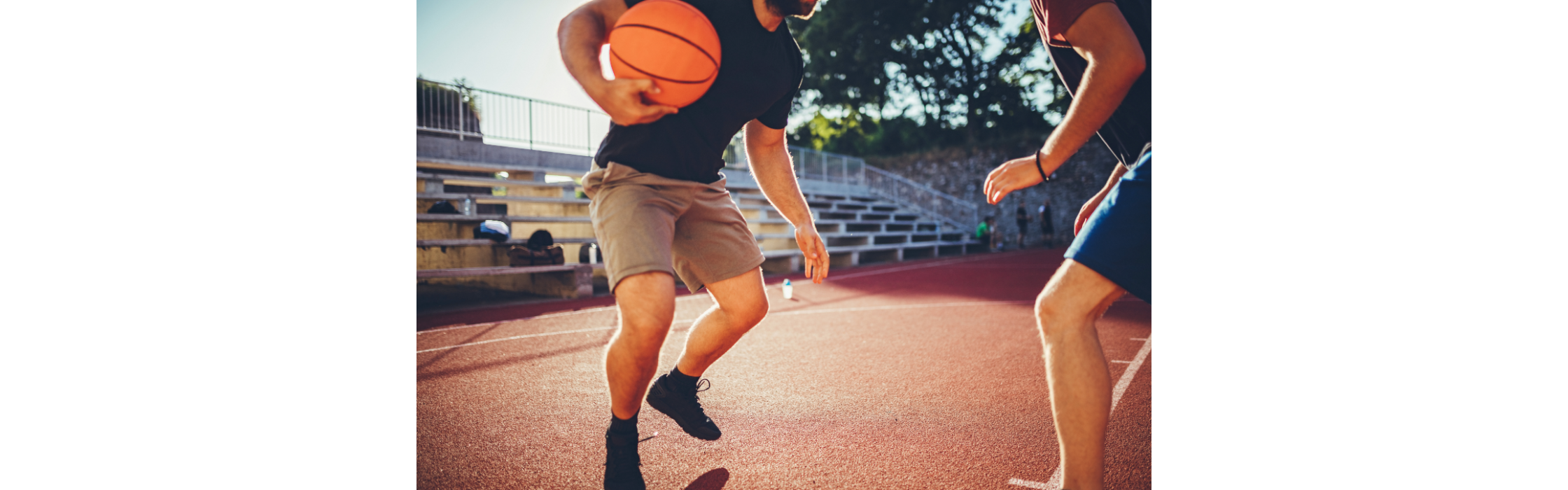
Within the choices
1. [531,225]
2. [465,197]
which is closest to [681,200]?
[465,197]

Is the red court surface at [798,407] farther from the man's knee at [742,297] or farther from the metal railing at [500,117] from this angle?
the metal railing at [500,117]

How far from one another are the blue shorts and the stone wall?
54.7 ft

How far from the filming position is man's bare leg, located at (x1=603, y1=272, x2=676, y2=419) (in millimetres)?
1532

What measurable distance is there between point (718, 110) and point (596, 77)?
0.36m

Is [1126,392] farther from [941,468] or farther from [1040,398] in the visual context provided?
[941,468]

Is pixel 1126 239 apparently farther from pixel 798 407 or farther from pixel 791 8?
pixel 798 407

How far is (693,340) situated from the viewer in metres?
1.96

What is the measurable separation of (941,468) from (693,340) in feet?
2.73

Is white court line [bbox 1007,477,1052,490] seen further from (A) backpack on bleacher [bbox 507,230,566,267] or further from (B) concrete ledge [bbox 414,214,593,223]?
(A) backpack on bleacher [bbox 507,230,566,267]

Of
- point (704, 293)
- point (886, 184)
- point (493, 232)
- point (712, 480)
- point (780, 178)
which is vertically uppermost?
point (886, 184)

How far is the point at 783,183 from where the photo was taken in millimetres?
2059

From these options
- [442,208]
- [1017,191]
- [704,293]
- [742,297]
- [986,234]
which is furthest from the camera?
[986,234]
